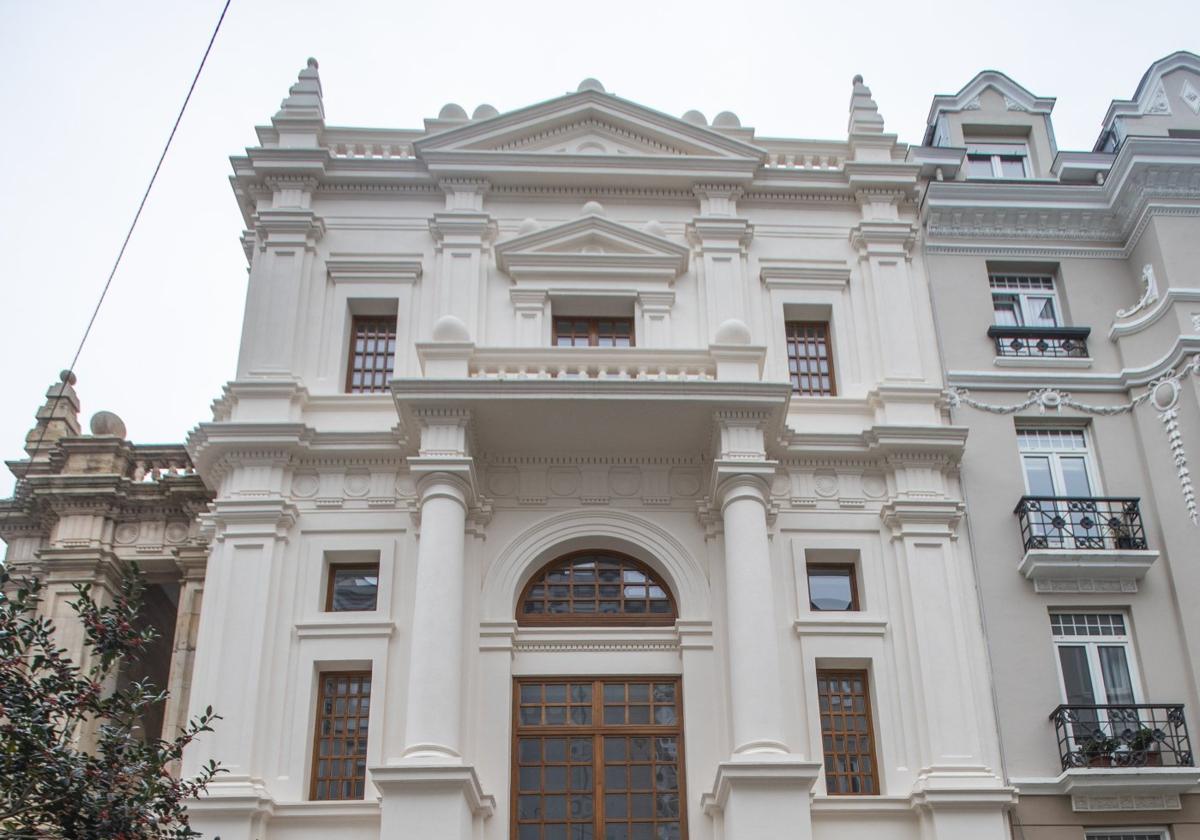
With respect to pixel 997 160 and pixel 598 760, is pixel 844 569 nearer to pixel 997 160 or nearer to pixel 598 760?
pixel 598 760

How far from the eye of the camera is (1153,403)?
2138 centimetres

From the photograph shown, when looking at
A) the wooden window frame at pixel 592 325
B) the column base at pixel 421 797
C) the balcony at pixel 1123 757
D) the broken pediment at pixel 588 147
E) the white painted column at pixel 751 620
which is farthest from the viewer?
the broken pediment at pixel 588 147

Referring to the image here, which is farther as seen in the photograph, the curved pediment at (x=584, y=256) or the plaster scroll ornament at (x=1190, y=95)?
the plaster scroll ornament at (x=1190, y=95)

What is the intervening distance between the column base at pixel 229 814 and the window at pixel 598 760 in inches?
144

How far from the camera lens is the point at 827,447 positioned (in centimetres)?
2067

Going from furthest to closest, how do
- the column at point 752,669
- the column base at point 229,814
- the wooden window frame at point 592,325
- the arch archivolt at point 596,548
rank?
the wooden window frame at point 592,325 → the arch archivolt at point 596,548 → the column base at point 229,814 → the column at point 752,669

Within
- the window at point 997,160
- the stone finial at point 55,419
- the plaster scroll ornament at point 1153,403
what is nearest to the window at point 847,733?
the plaster scroll ornament at point 1153,403

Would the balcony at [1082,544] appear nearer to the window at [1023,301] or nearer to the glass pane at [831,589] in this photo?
the glass pane at [831,589]

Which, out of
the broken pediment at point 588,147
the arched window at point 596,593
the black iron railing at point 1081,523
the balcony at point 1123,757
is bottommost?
the balcony at point 1123,757

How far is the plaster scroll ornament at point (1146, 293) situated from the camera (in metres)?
22.2

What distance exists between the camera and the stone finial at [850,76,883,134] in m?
24.0

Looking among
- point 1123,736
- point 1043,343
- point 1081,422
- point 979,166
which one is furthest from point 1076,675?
point 979,166

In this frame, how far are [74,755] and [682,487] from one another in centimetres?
1115

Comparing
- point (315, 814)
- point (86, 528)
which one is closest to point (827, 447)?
point (315, 814)
